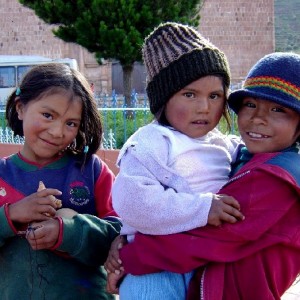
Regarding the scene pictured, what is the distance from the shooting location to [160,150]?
Answer: 1.60 meters

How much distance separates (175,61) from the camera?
1676 mm

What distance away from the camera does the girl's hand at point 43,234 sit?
1.68m

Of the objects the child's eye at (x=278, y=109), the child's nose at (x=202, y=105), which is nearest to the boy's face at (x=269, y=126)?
the child's eye at (x=278, y=109)

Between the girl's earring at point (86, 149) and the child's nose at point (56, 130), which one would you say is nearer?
the child's nose at point (56, 130)

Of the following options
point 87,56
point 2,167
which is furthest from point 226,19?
point 2,167

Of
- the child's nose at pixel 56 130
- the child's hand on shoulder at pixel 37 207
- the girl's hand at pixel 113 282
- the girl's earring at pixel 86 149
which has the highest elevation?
the child's nose at pixel 56 130

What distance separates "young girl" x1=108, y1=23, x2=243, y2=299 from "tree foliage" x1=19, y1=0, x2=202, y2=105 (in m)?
9.72

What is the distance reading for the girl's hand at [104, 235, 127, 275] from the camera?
1.68m

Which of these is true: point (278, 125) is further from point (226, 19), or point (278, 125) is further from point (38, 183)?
point (226, 19)

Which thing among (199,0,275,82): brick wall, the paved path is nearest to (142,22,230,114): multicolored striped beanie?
the paved path

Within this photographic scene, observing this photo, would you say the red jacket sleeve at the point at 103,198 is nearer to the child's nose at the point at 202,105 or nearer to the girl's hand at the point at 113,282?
the girl's hand at the point at 113,282

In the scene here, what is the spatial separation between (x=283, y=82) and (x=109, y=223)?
673mm

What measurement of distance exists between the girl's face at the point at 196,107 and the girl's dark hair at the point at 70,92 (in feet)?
1.08

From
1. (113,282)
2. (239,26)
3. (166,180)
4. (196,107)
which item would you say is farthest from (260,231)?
(239,26)
